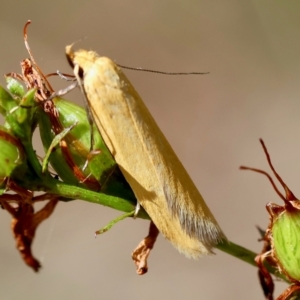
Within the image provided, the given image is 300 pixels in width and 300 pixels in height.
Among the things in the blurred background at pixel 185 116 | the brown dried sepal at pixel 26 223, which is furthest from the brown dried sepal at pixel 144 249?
the blurred background at pixel 185 116

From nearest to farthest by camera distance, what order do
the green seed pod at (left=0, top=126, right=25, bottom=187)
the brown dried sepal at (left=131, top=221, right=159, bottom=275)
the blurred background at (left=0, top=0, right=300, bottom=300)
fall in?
the green seed pod at (left=0, top=126, right=25, bottom=187) → the brown dried sepal at (left=131, top=221, right=159, bottom=275) → the blurred background at (left=0, top=0, right=300, bottom=300)

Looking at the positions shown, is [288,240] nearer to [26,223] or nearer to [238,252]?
[238,252]

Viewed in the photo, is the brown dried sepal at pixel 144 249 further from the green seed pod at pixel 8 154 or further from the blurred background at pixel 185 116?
the blurred background at pixel 185 116

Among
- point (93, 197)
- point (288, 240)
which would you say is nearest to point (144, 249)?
point (93, 197)

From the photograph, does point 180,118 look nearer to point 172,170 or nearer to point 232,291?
point 232,291

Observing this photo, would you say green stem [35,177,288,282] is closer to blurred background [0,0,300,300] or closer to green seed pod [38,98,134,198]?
green seed pod [38,98,134,198]

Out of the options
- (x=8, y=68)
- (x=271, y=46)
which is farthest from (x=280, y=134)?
(x=8, y=68)

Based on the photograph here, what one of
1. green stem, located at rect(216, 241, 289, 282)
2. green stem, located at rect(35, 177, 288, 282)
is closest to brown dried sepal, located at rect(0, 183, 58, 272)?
green stem, located at rect(35, 177, 288, 282)
